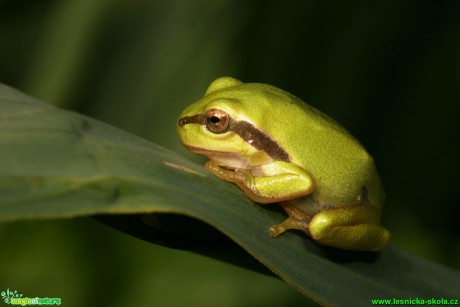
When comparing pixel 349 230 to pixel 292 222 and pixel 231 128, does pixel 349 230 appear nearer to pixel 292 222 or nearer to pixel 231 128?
pixel 292 222

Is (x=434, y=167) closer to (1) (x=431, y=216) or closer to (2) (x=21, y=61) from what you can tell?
(1) (x=431, y=216)

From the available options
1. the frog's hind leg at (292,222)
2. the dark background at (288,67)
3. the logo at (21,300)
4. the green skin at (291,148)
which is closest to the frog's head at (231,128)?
the green skin at (291,148)

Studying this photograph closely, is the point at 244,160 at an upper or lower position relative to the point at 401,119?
lower

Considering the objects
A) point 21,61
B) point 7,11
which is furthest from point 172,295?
point 7,11

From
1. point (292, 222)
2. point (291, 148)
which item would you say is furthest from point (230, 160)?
point (292, 222)

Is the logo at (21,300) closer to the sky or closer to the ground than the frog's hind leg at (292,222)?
closer to the ground
